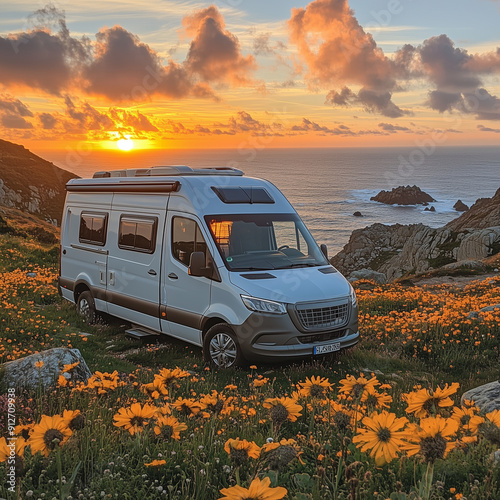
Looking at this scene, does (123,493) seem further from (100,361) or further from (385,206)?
(385,206)

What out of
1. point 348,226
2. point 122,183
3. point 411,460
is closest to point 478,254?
point 122,183

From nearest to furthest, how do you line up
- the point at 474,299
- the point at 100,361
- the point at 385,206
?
the point at 100,361 < the point at 474,299 < the point at 385,206

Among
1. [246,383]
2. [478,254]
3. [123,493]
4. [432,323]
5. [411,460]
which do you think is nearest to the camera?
[123,493]

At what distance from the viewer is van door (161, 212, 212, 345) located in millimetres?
8664

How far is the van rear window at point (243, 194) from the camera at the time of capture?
9180 millimetres

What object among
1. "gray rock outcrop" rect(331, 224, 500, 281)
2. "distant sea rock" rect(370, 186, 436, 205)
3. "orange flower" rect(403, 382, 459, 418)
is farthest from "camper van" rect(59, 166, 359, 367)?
"distant sea rock" rect(370, 186, 436, 205)

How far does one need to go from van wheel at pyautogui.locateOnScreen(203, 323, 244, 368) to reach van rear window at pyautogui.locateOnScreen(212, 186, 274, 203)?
2270 mm

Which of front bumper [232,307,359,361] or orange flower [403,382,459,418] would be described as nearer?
orange flower [403,382,459,418]

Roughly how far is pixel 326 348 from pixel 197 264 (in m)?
2.39

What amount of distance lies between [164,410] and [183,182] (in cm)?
635

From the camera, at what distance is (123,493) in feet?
9.67

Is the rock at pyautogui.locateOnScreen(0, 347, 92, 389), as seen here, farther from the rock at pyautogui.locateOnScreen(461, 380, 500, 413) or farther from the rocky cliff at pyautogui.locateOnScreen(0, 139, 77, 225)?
the rocky cliff at pyautogui.locateOnScreen(0, 139, 77, 225)

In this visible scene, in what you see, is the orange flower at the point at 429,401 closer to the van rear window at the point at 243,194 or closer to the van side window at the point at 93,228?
the van rear window at the point at 243,194

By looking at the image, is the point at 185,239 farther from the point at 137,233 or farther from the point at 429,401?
the point at 429,401
